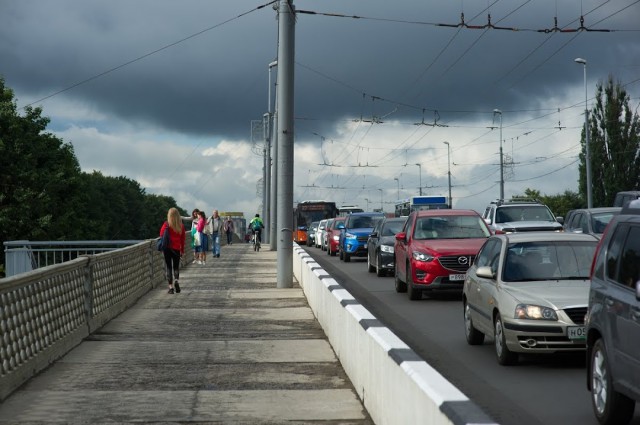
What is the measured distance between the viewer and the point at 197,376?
416 inches

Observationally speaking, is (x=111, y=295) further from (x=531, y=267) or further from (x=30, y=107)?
(x=30, y=107)

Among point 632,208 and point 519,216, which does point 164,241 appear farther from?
point 632,208

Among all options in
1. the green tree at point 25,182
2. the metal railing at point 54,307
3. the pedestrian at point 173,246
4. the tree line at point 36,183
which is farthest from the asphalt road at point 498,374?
the green tree at point 25,182

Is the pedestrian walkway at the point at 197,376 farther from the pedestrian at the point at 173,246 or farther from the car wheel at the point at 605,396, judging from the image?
the pedestrian at the point at 173,246

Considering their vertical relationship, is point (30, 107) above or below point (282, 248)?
above

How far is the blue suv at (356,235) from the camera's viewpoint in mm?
38594

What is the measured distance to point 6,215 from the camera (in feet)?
228

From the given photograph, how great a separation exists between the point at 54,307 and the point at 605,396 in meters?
6.63

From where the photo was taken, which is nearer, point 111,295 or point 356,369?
point 356,369

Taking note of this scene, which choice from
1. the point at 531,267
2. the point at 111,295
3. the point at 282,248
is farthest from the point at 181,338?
the point at 282,248

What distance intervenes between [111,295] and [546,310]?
27.4ft

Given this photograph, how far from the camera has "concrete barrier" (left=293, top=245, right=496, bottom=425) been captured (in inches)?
199

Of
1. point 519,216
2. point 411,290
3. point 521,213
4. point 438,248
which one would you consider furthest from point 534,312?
point 521,213

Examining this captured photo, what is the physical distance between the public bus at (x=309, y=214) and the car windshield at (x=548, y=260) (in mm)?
62923
